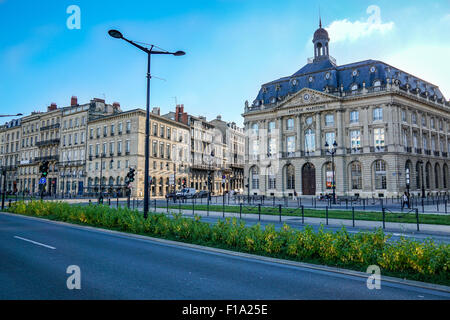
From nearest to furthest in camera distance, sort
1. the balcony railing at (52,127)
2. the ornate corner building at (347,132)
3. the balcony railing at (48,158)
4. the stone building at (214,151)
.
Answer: the ornate corner building at (347,132), the balcony railing at (52,127), the balcony railing at (48,158), the stone building at (214,151)

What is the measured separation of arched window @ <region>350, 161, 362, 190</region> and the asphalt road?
46829 millimetres

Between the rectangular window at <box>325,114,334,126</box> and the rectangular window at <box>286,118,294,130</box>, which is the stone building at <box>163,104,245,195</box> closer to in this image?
the rectangular window at <box>286,118,294,130</box>

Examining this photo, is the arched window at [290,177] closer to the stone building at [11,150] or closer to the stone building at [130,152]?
the stone building at [130,152]

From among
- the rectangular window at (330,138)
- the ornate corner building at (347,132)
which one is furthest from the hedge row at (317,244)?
the rectangular window at (330,138)

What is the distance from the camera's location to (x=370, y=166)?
4922cm

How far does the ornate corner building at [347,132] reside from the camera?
159 ft

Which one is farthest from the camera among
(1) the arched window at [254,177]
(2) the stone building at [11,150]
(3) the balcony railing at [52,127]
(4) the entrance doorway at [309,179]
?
(2) the stone building at [11,150]

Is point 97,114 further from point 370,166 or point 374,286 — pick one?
point 374,286

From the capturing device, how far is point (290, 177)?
57.4 meters

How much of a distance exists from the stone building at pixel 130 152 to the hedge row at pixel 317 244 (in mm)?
45432

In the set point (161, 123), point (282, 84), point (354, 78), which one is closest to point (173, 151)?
point (161, 123)

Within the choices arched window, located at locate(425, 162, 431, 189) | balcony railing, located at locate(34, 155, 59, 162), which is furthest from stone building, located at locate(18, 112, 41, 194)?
arched window, located at locate(425, 162, 431, 189)

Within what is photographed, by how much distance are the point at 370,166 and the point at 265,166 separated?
18998mm

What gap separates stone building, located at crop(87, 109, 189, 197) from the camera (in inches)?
2312
